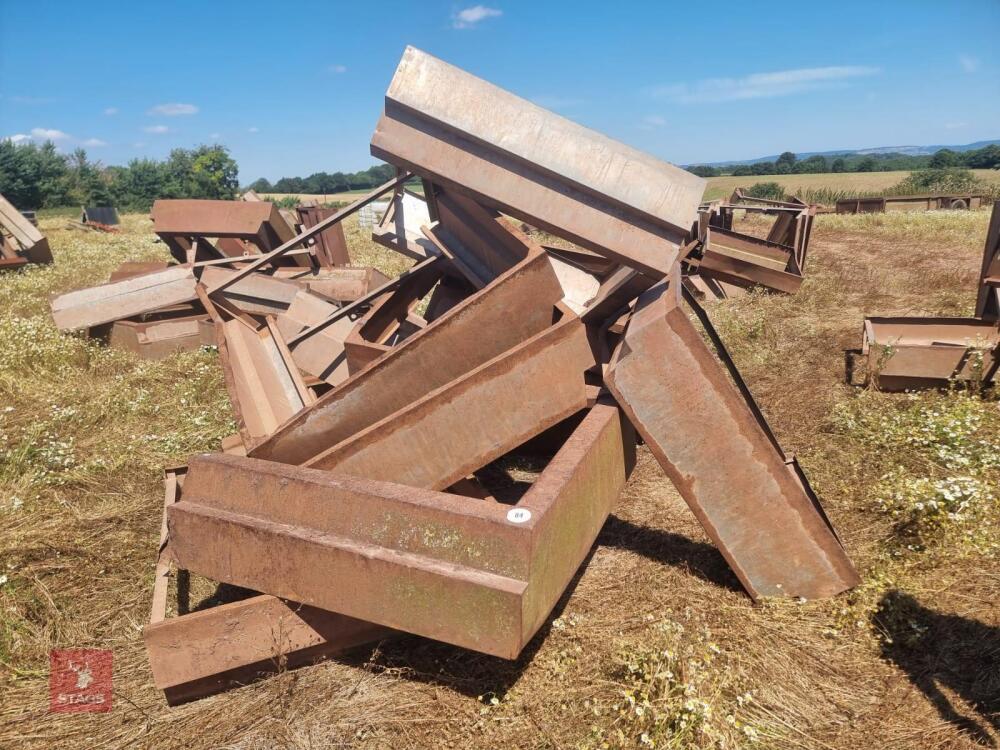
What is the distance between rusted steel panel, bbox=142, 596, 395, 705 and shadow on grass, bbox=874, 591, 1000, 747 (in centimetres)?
217

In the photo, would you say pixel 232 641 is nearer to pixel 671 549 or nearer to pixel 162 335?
pixel 671 549

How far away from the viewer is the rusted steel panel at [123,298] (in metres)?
6.86

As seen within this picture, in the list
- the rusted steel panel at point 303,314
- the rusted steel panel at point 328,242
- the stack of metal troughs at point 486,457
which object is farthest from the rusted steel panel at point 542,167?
the rusted steel panel at point 328,242

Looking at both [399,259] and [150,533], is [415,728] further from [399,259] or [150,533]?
[399,259]

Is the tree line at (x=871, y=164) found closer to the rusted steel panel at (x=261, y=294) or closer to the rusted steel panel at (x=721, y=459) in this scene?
the rusted steel panel at (x=261, y=294)

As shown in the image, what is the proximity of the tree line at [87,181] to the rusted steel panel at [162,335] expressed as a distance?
42.2 m

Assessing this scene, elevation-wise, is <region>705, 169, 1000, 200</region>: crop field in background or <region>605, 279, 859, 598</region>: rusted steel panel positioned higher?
<region>705, 169, 1000, 200</region>: crop field in background

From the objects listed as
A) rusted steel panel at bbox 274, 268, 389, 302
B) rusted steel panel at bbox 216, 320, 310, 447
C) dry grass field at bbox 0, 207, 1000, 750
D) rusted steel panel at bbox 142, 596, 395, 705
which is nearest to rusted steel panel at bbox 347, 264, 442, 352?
rusted steel panel at bbox 216, 320, 310, 447

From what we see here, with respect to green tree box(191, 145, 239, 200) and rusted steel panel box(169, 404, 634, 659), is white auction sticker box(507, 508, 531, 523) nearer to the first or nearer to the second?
rusted steel panel box(169, 404, 634, 659)

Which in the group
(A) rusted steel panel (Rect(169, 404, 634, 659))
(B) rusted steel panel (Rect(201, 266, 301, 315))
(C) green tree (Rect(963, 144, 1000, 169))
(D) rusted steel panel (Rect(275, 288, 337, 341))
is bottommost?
(A) rusted steel panel (Rect(169, 404, 634, 659))

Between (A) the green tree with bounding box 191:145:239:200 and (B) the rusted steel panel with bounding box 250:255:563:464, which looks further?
(A) the green tree with bounding box 191:145:239:200

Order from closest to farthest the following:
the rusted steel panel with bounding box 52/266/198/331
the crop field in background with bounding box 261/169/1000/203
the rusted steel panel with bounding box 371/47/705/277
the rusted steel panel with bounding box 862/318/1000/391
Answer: the rusted steel panel with bounding box 371/47/705/277 → the rusted steel panel with bounding box 862/318/1000/391 → the rusted steel panel with bounding box 52/266/198/331 → the crop field in background with bounding box 261/169/1000/203

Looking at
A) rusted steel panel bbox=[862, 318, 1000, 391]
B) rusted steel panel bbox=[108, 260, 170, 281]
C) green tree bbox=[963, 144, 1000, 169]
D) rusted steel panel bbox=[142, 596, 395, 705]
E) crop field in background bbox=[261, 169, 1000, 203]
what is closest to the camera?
rusted steel panel bbox=[142, 596, 395, 705]

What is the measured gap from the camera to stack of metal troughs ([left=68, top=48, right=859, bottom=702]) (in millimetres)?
2139
